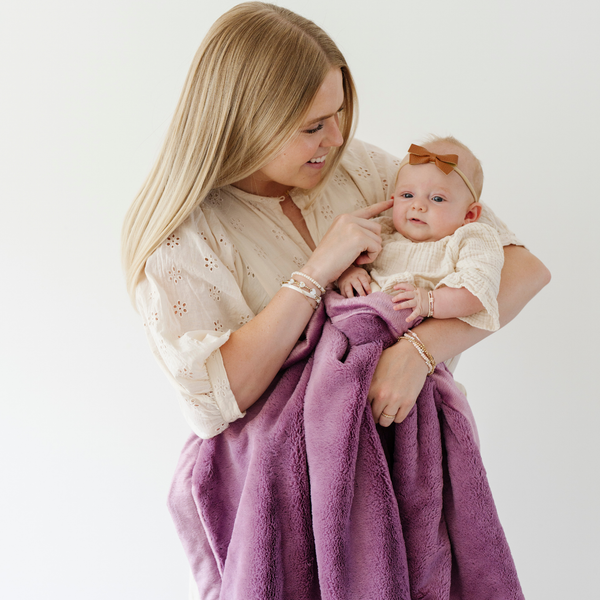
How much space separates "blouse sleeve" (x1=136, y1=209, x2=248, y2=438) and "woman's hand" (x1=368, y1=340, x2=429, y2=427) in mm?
279

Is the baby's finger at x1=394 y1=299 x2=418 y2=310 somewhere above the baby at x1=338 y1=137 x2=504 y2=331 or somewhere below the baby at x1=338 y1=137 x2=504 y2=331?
below

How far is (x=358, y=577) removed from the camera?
1.11m

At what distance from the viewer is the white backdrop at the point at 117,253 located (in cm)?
178

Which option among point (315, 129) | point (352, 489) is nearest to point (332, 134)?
point (315, 129)

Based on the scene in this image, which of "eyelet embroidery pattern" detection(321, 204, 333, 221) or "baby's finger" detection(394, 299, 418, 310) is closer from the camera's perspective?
"baby's finger" detection(394, 299, 418, 310)

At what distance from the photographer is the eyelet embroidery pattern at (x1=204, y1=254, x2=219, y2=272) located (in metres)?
1.23

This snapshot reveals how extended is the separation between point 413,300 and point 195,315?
431mm

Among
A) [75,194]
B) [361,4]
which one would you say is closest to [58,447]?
[75,194]

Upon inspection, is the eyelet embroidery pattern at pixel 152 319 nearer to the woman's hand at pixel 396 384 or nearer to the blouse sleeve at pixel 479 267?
the woman's hand at pixel 396 384

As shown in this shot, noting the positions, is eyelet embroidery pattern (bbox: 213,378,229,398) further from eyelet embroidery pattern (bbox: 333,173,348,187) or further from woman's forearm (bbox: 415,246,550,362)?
eyelet embroidery pattern (bbox: 333,173,348,187)

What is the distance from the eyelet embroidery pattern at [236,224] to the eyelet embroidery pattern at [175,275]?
208mm

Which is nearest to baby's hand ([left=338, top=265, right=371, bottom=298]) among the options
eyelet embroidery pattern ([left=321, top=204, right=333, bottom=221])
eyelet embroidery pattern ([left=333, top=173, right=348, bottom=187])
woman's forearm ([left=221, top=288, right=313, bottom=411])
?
woman's forearm ([left=221, top=288, right=313, bottom=411])

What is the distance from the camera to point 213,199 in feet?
4.61

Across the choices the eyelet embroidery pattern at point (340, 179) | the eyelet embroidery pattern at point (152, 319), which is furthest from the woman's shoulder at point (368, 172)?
the eyelet embroidery pattern at point (152, 319)
